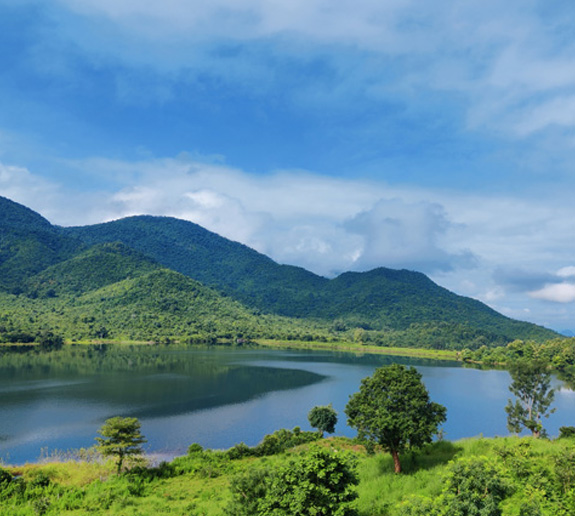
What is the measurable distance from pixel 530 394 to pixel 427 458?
2447cm

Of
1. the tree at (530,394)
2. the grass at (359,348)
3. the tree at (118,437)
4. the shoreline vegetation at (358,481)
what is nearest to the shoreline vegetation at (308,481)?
the shoreline vegetation at (358,481)

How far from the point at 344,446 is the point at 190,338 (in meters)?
133

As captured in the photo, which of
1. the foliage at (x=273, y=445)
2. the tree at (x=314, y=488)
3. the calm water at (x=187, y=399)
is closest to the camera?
the tree at (x=314, y=488)

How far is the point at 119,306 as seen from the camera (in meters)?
190

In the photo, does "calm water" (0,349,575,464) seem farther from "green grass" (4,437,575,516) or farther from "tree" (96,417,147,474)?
"green grass" (4,437,575,516)

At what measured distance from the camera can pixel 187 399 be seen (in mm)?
60031

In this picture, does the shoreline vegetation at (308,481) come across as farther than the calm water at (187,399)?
No

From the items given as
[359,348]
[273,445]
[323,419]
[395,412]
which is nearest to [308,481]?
[395,412]

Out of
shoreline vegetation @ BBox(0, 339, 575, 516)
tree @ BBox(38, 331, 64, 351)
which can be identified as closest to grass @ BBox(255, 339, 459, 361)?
tree @ BBox(38, 331, 64, 351)

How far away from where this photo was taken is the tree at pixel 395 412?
21.7 m

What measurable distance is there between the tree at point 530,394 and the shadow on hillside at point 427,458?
1960cm

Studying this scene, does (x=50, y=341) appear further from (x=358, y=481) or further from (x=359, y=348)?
(x=358, y=481)

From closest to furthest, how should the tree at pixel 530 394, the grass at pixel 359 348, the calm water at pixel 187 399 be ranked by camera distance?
the tree at pixel 530 394 < the calm water at pixel 187 399 < the grass at pixel 359 348

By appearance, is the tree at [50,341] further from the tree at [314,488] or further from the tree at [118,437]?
the tree at [314,488]
